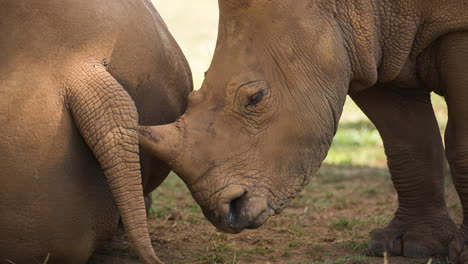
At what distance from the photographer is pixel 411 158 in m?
6.22

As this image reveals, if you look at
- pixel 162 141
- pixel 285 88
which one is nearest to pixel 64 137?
pixel 162 141

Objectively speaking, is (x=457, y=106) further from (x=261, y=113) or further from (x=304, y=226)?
(x=304, y=226)

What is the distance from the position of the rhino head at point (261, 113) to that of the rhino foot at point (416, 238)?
3.67 feet

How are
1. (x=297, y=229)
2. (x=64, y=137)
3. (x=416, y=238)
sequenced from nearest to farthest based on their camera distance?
(x=64, y=137)
(x=416, y=238)
(x=297, y=229)

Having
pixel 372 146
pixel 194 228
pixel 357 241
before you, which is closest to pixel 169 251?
pixel 194 228

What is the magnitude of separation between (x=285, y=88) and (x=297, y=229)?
6.36ft

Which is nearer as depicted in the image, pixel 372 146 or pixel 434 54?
pixel 434 54

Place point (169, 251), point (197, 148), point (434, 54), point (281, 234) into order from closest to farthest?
point (197, 148)
point (434, 54)
point (169, 251)
point (281, 234)

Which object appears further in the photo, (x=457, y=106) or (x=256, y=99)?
(x=457, y=106)

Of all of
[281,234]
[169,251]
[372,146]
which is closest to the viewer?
[169,251]

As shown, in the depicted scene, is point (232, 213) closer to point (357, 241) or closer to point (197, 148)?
point (197, 148)

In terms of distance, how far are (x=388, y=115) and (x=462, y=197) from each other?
2.67 feet

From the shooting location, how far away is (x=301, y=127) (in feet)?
16.5

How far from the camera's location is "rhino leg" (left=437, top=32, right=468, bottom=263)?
5.35 meters
